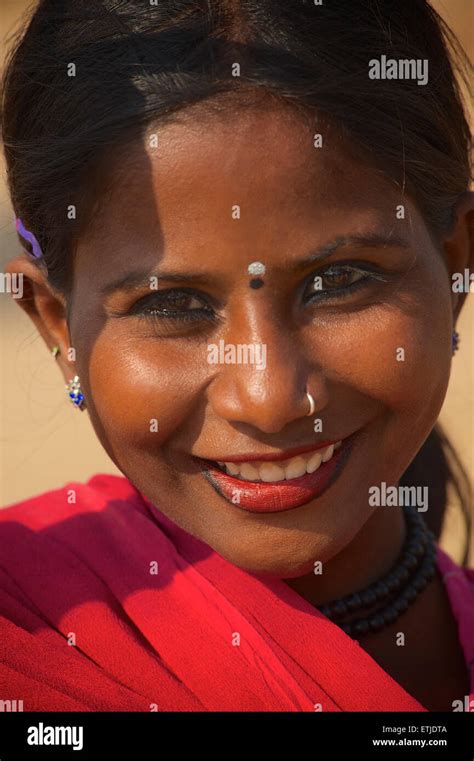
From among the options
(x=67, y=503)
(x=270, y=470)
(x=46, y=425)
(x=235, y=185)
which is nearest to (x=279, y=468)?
(x=270, y=470)

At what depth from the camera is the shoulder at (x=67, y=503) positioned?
7.66 feet

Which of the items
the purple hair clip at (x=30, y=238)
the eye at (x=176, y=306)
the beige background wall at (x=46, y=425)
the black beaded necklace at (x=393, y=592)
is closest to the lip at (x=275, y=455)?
A: the eye at (x=176, y=306)

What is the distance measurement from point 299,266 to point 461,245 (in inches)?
20.8

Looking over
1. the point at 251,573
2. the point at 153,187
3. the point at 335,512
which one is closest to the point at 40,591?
the point at 251,573

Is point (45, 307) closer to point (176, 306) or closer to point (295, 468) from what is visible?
point (176, 306)

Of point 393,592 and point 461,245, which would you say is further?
point 393,592

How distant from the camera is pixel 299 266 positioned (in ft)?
A: 6.07

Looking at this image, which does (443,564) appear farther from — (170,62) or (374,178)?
(170,62)

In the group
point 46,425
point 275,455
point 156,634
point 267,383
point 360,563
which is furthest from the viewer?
point 46,425

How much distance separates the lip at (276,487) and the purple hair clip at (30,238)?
1.83ft

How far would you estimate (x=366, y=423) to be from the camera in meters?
1.98

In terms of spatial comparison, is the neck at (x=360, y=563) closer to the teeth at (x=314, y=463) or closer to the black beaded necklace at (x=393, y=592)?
the black beaded necklace at (x=393, y=592)

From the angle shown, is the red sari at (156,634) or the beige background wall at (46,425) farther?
the beige background wall at (46,425)
